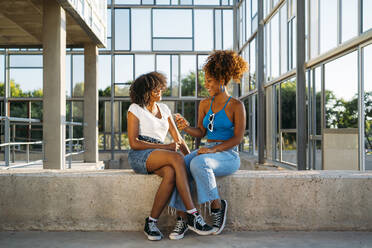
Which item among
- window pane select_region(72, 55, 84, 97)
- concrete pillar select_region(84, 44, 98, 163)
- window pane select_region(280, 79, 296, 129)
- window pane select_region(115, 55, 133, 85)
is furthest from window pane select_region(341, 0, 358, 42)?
window pane select_region(72, 55, 84, 97)

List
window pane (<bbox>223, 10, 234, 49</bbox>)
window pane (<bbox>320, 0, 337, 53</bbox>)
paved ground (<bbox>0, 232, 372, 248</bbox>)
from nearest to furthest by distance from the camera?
paved ground (<bbox>0, 232, 372, 248</bbox>)
window pane (<bbox>320, 0, 337, 53</bbox>)
window pane (<bbox>223, 10, 234, 49</bbox>)

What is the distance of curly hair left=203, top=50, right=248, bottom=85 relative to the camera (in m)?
3.40

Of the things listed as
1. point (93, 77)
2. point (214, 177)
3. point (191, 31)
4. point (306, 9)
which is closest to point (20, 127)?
point (93, 77)

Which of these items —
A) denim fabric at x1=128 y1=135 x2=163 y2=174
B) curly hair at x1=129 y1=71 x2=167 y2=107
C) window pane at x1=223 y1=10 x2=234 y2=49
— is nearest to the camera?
denim fabric at x1=128 y1=135 x2=163 y2=174

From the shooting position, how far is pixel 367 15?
A: 5668mm

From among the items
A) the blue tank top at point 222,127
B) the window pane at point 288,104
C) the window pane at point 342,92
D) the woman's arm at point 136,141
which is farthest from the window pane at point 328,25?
Answer: the woman's arm at point 136,141

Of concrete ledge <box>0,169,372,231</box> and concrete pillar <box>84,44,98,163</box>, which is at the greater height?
concrete pillar <box>84,44,98,163</box>

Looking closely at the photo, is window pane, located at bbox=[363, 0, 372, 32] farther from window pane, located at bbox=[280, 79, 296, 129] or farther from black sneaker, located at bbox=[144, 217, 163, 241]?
black sneaker, located at bbox=[144, 217, 163, 241]

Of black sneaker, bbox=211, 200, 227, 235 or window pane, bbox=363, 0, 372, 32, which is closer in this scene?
black sneaker, bbox=211, 200, 227, 235

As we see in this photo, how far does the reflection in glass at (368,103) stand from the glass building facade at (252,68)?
15mm

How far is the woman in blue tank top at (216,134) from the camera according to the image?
303 cm

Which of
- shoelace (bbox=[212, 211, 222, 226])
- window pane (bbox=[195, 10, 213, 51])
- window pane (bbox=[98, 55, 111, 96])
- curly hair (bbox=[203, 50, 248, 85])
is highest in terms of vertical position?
window pane (bbox=[195, 10, 213, 51])

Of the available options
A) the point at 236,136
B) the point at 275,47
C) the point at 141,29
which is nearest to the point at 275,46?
the point at 275,47

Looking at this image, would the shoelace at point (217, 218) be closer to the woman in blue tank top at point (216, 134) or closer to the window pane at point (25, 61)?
the woman in blue tank top at point (216, 134)
